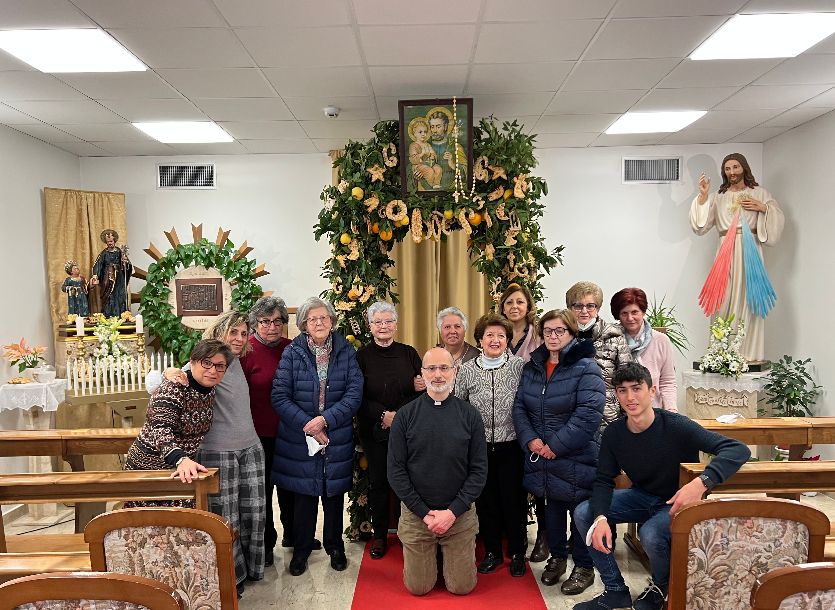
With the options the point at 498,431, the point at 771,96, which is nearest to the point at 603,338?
the point at 498,431

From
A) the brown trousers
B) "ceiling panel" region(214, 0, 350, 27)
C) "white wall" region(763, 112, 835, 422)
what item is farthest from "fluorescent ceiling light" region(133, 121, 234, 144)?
"white wall" region(763, 112, 835, 422)

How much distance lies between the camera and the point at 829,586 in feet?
4.89

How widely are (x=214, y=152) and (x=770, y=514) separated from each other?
6.08 meters

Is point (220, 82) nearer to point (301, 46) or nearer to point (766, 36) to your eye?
point (301, 46)

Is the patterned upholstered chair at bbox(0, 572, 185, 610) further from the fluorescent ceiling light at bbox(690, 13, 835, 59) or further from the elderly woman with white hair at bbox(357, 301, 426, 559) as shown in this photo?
the fluorescent ceiling light at bbox(690, 13, 835, 59)

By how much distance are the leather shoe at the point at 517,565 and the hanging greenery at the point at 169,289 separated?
3614 mm

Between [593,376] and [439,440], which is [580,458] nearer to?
[593,376]

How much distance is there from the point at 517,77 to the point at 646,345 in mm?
1953

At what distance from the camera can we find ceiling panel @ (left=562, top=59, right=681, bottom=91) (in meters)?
4.09

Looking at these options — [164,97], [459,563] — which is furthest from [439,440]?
[164,97]

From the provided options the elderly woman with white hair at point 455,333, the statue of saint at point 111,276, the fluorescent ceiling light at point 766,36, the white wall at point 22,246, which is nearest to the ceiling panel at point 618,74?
the fluorescent ceiling light at point 766,36

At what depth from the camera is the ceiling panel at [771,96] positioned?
4.70 metres

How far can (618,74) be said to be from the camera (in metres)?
4.32

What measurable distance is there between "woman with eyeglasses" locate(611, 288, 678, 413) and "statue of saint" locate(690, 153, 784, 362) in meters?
2.44
